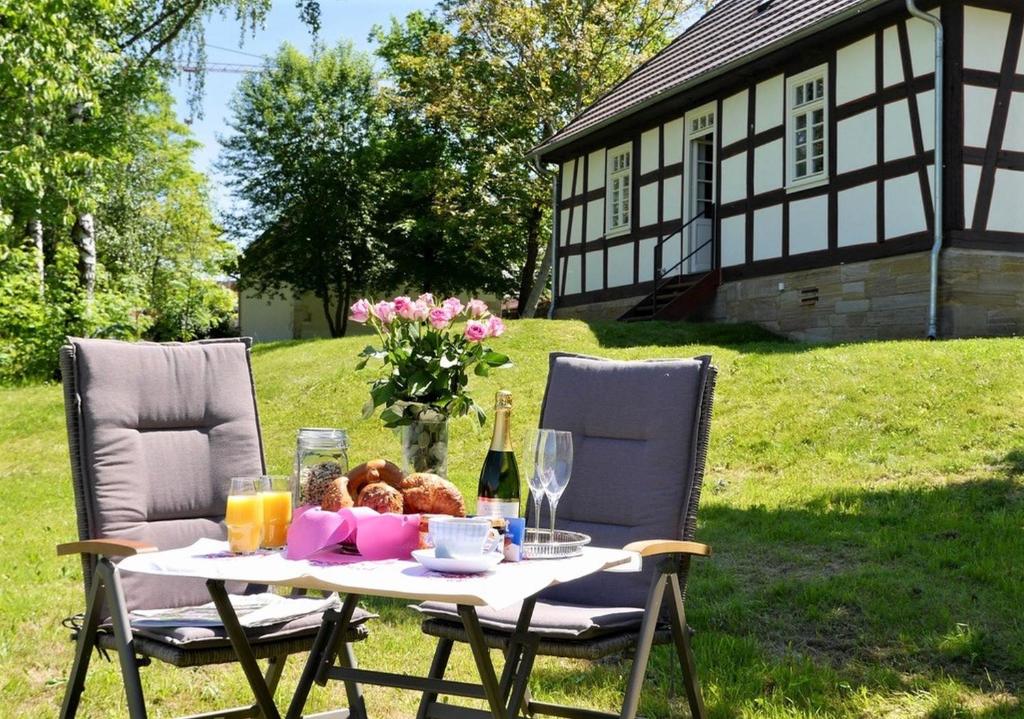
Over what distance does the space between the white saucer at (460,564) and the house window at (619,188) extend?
14.3 m

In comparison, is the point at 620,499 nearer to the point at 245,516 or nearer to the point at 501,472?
the point at 501,472

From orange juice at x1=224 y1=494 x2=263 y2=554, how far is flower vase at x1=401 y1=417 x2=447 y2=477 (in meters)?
0.39

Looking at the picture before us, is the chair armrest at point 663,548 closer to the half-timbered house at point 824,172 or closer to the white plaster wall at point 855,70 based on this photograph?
the half-timbered house at point 824,172

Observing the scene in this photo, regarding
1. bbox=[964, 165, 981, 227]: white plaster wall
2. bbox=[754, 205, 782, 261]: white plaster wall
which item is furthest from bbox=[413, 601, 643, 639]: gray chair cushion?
bbox=[754, 205, 782, 261]: white plaster wall

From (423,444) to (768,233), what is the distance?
36.3 ft

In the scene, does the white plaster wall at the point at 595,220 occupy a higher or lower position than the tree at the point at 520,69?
lower

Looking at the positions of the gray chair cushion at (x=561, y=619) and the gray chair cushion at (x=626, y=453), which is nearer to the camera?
the gray chair cushion at (x=561, y=619)

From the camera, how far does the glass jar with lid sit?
8.89ft

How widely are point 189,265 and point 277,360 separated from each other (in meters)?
18.0

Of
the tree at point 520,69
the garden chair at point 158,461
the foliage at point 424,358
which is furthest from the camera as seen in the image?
the tree at point 520,69

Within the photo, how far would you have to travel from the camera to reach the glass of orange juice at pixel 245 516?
2588mm

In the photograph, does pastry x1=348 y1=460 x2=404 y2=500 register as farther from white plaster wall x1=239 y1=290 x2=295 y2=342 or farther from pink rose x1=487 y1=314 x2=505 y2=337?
white plaster wall x1=239 y1=290 x2=295 y2=342

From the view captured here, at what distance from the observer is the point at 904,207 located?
11.2 meters

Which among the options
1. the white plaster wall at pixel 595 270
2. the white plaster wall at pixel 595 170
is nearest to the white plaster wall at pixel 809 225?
the white plaster wall at pixel 595 270
